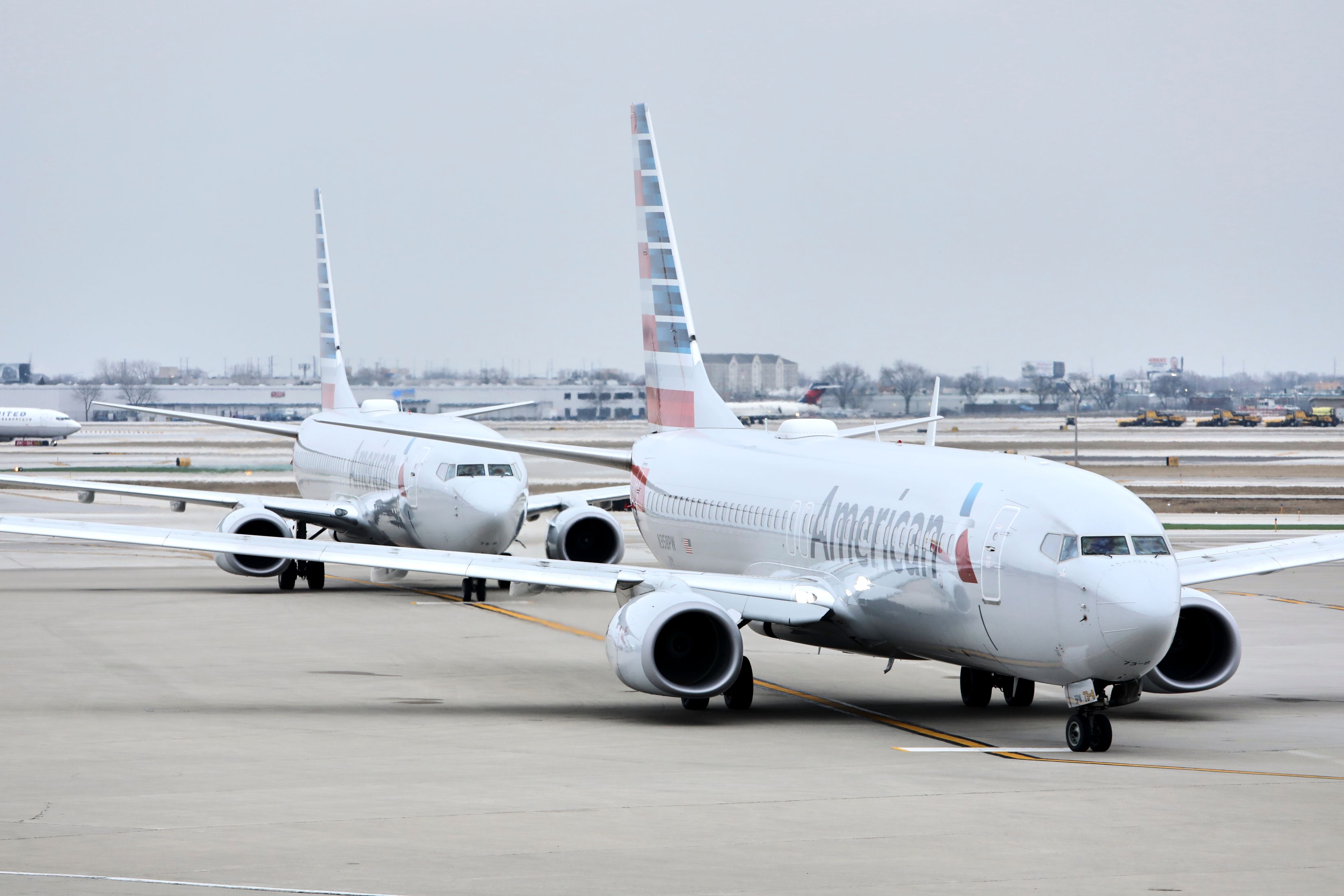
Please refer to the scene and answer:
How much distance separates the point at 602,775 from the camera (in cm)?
1777

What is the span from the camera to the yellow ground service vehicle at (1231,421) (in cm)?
17462

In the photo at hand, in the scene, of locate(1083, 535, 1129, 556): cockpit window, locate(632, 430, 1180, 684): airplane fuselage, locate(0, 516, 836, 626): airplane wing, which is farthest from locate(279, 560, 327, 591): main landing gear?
locate(1083, 535, 1129, 556): cockpit window

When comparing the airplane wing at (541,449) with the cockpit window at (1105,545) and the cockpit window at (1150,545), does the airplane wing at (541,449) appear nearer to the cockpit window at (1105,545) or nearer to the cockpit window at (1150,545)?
the cockpit window at (1105,545)

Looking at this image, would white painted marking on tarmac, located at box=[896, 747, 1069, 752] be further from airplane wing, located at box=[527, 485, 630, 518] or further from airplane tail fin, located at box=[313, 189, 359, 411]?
airplane tail fin, located at box=[313, 189, 359, 411]

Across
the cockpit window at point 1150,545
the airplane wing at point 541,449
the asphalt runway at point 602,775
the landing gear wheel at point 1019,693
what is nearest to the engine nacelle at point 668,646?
the asphalt runway at point 602,775

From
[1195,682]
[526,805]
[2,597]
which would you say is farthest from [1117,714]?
[2,597]

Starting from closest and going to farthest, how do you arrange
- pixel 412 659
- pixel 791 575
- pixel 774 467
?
pixel 791 575 → pixel 774 467 → pixel 412 659

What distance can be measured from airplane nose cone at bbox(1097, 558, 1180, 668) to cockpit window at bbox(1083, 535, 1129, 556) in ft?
1.12

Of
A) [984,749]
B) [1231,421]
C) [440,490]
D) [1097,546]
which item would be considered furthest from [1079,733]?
[1231,421]

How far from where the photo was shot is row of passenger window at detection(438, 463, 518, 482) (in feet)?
129

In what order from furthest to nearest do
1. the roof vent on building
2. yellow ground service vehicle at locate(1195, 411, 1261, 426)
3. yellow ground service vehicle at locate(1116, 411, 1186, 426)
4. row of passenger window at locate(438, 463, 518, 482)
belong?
yellow ground service vehicle at locate(1195, 411, 1261, 426) → yellow ground service vehicle at locate(1116, 411, 1186, 426) → row of passenger window at locate(438, 463, 518, 482) → the roof vent on building

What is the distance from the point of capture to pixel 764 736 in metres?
20.7

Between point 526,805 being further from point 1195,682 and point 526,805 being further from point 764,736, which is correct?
point 1195,682

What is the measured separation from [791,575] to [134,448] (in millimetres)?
118769
